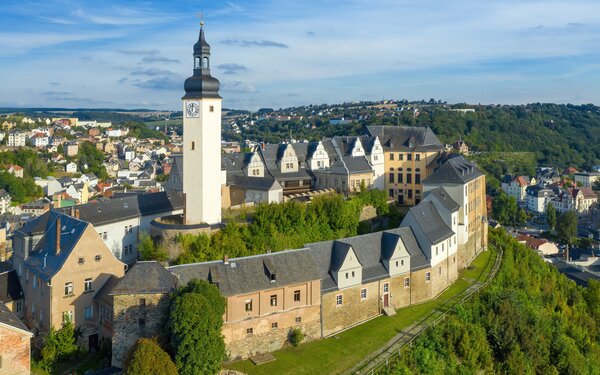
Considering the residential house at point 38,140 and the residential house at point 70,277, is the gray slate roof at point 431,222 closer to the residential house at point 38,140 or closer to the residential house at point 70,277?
the residential house at point 70,277

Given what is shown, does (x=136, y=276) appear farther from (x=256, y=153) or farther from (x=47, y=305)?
(x=256, y=153)

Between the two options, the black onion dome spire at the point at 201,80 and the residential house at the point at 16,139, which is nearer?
the black onion dome spire at the point at 201,80

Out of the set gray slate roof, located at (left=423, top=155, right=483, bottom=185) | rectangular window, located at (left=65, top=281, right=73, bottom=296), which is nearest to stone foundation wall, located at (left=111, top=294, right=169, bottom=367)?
rectangular window, located at (left=65, top=281, right=73, bottom=296)

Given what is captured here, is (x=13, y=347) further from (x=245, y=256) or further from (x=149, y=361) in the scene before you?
(x=245, y=256)

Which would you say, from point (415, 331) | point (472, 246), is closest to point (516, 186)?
point (472, 246)

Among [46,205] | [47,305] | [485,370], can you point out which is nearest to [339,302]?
[485,370]

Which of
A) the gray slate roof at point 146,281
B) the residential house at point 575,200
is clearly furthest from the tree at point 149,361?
the residential house at point 575,200

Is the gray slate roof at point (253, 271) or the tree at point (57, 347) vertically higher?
the gray slate roof at point (253, 271)

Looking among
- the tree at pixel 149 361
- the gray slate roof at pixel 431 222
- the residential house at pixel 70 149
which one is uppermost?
the residential house at pixel 70 149
